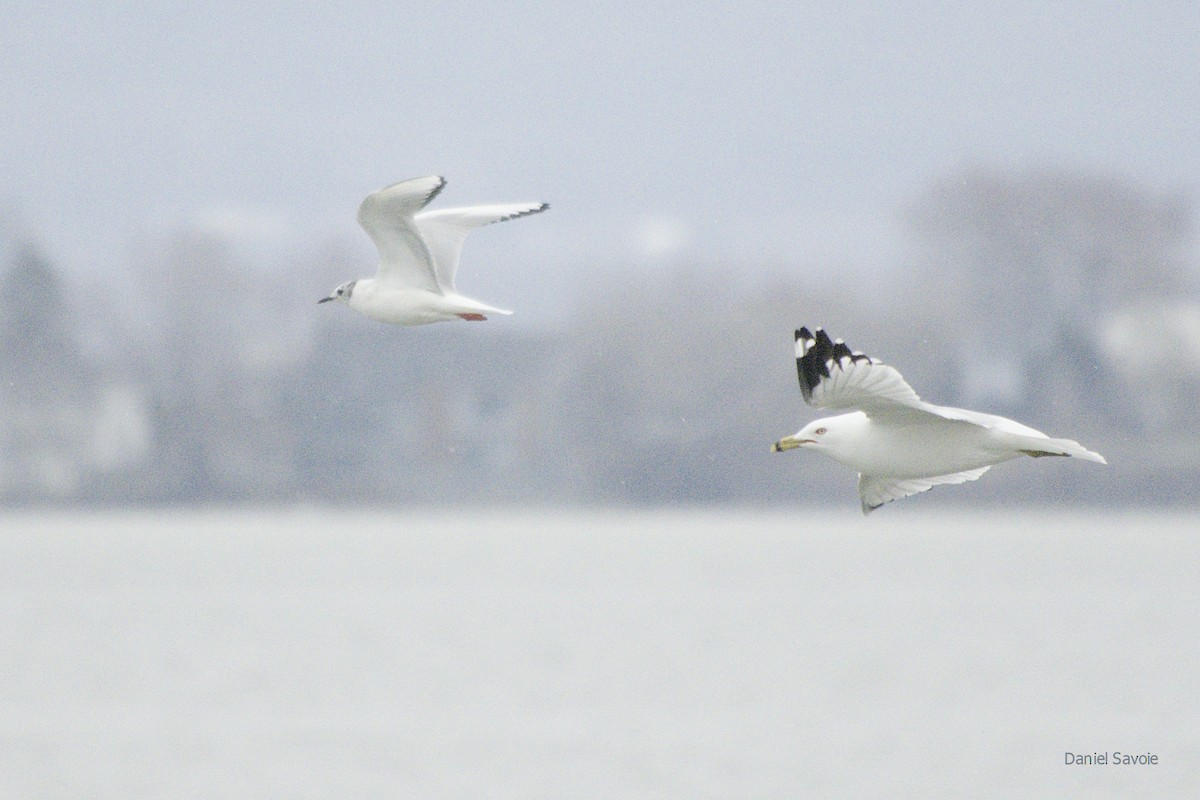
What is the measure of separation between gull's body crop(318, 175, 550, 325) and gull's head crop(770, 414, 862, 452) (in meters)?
1.57

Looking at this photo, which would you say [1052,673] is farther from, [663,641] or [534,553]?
[534,553]

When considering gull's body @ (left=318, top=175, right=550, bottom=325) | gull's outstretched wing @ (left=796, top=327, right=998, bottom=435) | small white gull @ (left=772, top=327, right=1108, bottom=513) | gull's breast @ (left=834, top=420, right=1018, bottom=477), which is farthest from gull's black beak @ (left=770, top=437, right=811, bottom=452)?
gull's body @ (left=318, top=175, right=550, bottom=325)

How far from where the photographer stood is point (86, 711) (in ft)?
107

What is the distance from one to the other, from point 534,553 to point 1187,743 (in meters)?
53.8

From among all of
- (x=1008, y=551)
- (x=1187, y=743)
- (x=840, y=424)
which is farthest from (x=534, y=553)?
(x=840, y=424)

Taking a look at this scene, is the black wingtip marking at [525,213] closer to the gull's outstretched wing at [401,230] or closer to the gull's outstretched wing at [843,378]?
the gull's outstretched wing at [401,230]

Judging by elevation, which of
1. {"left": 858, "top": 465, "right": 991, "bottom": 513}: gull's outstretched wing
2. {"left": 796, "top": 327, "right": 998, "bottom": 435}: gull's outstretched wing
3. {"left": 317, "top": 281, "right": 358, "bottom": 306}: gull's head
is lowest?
{"left": 858, "top": 465, "right": 991, "bottom": 513}: gull's outstretched wing

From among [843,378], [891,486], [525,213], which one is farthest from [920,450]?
[525,213]

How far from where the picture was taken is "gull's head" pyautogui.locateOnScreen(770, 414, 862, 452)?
7609 millimetres

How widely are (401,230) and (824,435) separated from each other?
8.03ft

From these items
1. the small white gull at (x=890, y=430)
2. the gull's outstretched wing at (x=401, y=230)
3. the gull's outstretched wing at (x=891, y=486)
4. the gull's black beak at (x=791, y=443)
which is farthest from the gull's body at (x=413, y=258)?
the gull's outstretched wing at (x=891, y=486)

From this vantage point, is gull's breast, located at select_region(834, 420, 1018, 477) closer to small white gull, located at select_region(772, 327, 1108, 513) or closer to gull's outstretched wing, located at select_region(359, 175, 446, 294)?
small white gull, located at select_region(772, 327, 1108, 513)

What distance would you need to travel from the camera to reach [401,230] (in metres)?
8.79

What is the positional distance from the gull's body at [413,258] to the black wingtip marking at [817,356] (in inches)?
69.0
